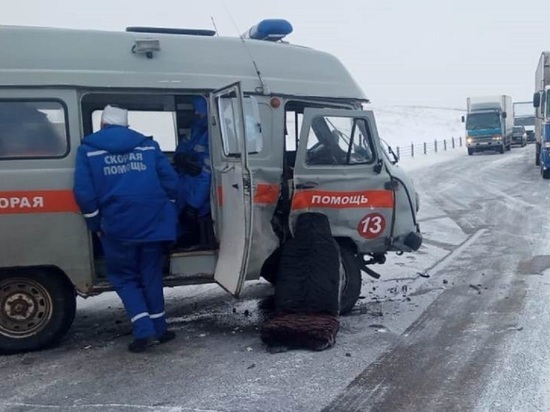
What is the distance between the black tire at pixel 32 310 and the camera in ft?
20.2

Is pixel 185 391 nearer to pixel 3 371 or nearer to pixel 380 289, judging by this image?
pixel 3 371

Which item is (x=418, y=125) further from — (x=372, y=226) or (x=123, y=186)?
Answer: (x=123, y=186)

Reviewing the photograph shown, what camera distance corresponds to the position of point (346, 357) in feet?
18.9

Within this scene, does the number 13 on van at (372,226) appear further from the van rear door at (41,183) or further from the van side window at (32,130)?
the van side window at (32,130)

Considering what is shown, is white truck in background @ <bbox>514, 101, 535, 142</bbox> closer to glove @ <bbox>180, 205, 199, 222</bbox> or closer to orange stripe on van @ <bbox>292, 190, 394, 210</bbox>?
orange stripe on van @ <bbox>292, 190, 394, 210</bbox>

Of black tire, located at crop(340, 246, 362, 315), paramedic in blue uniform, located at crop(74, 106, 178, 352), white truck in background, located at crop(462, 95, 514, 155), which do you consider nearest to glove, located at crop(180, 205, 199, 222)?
paramedic in blue uniform, located at crop(74, 106, 178, 352)

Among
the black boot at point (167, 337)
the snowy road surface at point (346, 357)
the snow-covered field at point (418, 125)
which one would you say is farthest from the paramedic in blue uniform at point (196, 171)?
the snow-covered field at point (418, 125)

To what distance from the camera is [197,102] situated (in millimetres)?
6832

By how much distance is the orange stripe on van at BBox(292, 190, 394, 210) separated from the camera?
22.9 ft

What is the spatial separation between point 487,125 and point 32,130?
110 ft

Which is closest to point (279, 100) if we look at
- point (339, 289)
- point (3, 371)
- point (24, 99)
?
point (339, 289)

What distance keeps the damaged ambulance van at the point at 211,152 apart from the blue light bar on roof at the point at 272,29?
18 mm

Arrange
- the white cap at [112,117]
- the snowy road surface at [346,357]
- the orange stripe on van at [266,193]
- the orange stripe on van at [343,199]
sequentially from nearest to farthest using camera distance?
1. the snowy road surface at [346,357]
2. the white cap at [112,117]
3. the orange stripe on van at [266,193]
4. the orange stripe on van at [343,199]

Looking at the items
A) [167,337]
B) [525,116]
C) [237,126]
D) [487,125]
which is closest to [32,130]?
[237,126]
